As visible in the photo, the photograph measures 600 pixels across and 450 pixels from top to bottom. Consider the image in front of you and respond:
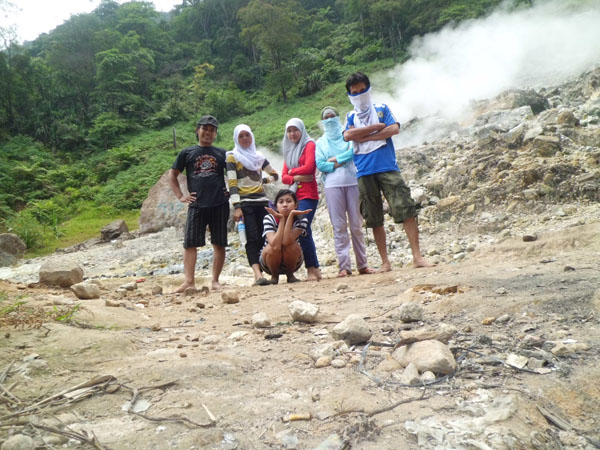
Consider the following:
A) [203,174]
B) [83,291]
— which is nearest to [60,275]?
[83,291]

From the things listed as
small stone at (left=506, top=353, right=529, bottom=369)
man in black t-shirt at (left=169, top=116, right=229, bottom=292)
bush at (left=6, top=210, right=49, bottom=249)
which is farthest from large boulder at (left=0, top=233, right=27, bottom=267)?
small stone at (left=506, top=353, right=529, bottom=369)

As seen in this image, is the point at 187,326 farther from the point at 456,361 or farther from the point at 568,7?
the point at 568,7

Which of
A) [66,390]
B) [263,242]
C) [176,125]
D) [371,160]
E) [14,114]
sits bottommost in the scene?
[263,242]

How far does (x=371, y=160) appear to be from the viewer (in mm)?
3549

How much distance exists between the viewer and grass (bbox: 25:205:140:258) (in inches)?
436

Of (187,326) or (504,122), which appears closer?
(187,326)

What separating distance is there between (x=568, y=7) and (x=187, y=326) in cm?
2159

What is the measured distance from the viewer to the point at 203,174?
12.5ft

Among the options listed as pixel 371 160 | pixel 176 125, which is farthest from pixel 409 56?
pixel 371 160

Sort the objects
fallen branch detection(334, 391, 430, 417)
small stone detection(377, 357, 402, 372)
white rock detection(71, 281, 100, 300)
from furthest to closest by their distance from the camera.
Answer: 1. white rock detection(71, 281, 100, 300)
2. small stone detection(377, 357, 402, 372)
3. fallen branch detection(334, 391, 430, 417)

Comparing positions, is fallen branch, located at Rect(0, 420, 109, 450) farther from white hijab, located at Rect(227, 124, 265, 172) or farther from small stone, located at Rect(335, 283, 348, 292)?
white hijab, located at Rect(227, 124, 265, 172)

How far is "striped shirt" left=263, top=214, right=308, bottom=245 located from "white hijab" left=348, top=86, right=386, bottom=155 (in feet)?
2.66

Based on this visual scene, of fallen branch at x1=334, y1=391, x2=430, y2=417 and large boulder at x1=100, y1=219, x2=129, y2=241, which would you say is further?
large boulder at x1=100, y1=219, x2=129, y2=241

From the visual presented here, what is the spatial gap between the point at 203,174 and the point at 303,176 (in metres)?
0.96
